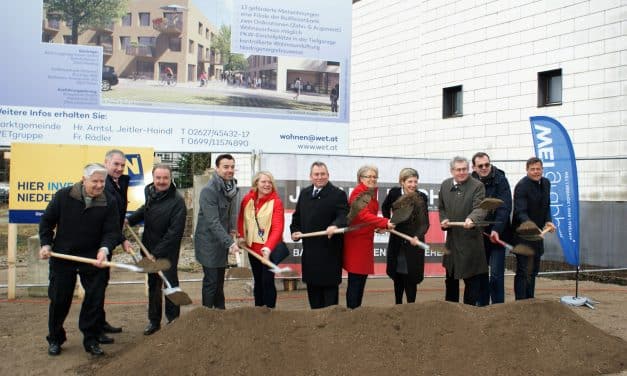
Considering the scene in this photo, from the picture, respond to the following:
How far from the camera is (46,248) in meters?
4.56

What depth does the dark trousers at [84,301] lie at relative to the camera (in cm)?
474


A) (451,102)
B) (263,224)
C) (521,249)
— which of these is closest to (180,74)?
(263,224)

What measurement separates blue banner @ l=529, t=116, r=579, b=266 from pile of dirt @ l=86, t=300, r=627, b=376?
10.1ft

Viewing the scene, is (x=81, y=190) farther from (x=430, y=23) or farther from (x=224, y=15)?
(x=430, y=23)

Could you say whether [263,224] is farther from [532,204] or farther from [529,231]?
[532,204]

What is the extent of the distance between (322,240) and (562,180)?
13.2 feet

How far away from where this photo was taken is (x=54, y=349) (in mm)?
4809

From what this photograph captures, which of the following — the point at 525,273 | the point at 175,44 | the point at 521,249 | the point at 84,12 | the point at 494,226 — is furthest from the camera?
the point at 175,44

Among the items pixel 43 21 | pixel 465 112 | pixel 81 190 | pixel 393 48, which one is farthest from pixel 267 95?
pixel 393 48

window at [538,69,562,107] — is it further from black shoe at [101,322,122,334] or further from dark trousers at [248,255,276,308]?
black shoe at [101,322,122,334]

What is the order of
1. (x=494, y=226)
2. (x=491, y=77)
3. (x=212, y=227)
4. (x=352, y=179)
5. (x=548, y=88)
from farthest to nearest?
1. (x=491, y=77)
2. (x=548, y=88)
3. (x=352, y=179)
4. (x=494, y=226)
5. (x=212, y=227)

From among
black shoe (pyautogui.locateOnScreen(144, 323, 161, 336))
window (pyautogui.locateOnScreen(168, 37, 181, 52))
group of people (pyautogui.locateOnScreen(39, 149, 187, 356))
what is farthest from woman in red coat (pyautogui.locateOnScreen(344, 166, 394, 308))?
window (pyautogui.locateOnScreen(168, 37, 181, 52))

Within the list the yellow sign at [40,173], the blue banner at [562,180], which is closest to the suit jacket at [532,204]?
the blue banner at [562,180]

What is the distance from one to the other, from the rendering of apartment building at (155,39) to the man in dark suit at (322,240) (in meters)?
3.16
